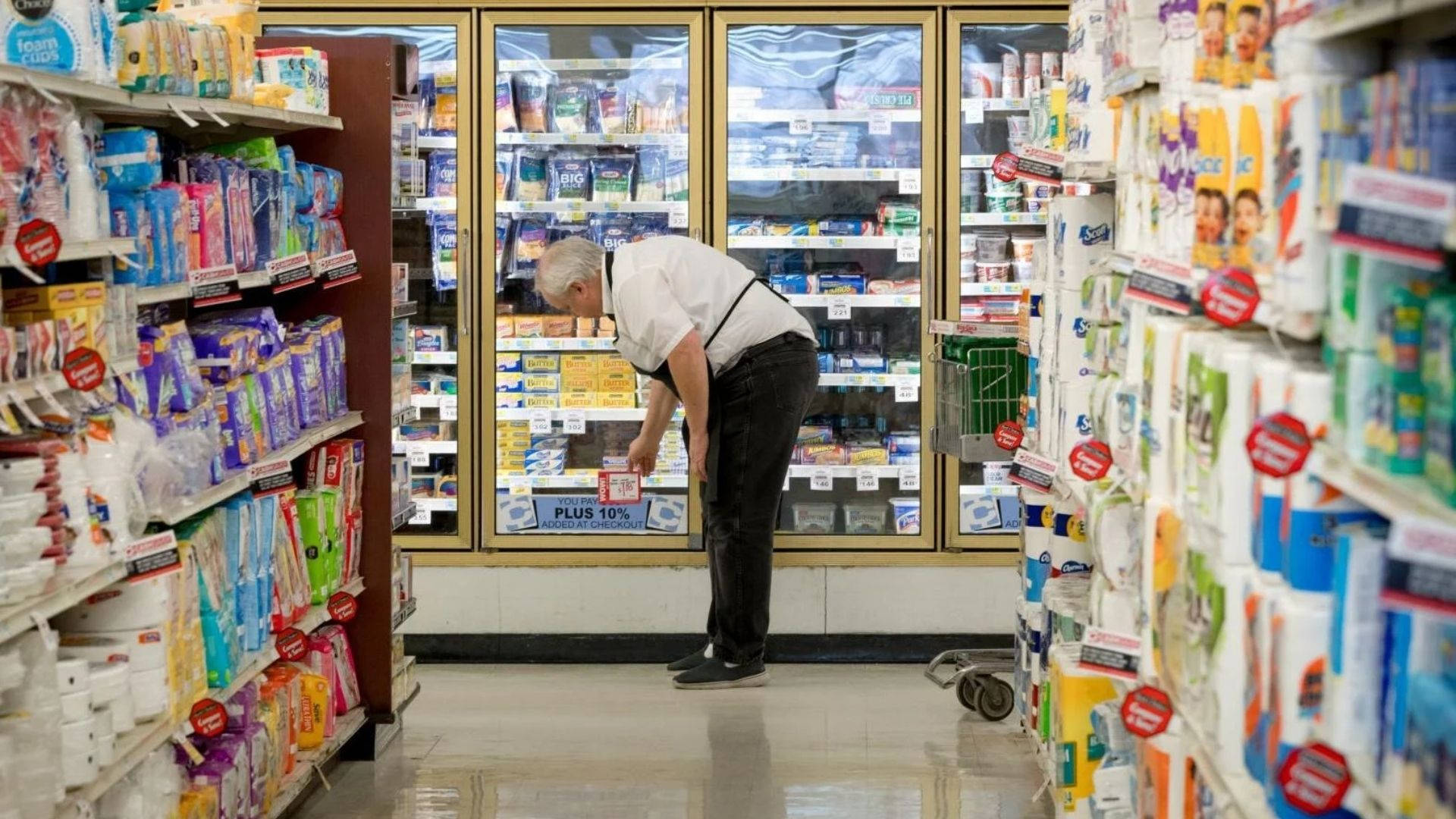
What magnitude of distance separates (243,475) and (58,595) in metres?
1.01

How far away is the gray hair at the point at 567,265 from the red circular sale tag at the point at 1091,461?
98.4 inches

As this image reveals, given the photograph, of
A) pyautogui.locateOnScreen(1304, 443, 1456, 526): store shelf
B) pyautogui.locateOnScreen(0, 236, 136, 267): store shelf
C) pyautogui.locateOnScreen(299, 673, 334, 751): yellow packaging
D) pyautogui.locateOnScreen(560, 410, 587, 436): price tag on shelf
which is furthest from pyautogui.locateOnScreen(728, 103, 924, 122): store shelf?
pyautogui.locateOnScreen(1304, 443, 1456, 526): store shelf

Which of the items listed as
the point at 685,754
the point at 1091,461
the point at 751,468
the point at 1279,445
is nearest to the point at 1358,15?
the point at 1279,445

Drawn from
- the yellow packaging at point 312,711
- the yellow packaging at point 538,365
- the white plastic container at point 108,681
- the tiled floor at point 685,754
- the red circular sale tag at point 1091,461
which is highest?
the red circular sale tag at point 1091,461

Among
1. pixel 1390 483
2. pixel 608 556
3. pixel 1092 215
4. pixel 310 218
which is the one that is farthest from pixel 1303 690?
pixel 608 556

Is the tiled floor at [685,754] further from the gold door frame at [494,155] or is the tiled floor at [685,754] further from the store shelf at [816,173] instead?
the store shelf at [816,173]

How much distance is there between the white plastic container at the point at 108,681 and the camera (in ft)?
10.2

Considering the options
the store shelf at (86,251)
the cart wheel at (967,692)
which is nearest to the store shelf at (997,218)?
the cart wheel at (967,692)

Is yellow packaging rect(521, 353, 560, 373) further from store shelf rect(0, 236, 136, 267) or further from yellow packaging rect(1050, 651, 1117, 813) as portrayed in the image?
yellow packaging rect(1050, 651, 1117, 813)

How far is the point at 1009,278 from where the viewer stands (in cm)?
631

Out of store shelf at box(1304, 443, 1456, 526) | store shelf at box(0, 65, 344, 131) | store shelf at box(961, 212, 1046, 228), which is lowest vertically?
store shelf at box(1304, 443, 1456, 526)

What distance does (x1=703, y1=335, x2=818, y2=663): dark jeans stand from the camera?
18.3 feet

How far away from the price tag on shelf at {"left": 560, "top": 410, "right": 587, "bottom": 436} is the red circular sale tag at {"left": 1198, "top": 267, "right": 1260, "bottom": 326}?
4.24m

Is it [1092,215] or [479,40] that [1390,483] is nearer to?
[1092,215]
